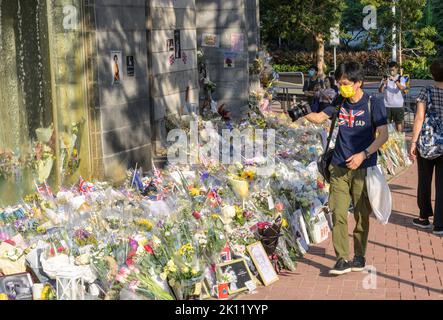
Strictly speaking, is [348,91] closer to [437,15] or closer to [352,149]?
[352,149]

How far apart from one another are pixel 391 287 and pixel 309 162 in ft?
11.9

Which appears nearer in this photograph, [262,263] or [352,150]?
[262,263]

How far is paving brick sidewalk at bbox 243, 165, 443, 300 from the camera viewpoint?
6.79 meters

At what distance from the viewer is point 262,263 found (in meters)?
7.16

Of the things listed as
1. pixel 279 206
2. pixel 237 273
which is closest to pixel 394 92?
pixel 279 206

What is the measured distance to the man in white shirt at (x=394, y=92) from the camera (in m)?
15.5

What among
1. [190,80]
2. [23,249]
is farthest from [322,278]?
[190,80]

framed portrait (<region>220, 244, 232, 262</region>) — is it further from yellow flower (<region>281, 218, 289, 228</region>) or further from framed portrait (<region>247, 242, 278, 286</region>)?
yellow flower (<region>281, 218, 289, 228</region>)

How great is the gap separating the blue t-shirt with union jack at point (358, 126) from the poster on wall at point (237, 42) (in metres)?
8.58

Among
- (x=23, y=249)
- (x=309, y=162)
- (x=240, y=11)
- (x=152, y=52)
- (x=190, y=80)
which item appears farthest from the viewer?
(x=240, y=11)

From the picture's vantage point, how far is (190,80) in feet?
42.9

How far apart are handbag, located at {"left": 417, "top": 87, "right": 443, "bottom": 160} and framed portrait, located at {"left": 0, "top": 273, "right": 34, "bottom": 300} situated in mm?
4779

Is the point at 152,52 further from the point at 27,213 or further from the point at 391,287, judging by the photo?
the point at 391,287

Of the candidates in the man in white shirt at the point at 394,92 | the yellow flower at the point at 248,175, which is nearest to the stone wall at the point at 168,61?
the yellow flower at the point at 248,175
